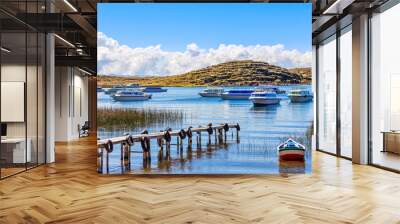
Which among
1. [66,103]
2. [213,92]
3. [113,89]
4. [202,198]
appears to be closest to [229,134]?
[213,92]

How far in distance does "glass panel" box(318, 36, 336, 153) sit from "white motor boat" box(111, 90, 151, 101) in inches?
207

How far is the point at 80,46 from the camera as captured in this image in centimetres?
1239

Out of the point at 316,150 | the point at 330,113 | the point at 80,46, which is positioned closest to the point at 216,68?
the point at 330,113

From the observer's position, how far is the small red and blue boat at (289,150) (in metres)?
6.66

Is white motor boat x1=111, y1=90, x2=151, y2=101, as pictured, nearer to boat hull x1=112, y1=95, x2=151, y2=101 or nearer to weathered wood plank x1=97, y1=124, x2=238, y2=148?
boat hull x1=112, y1=95, x2=151, y2=101

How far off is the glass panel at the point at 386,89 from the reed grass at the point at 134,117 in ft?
11.6

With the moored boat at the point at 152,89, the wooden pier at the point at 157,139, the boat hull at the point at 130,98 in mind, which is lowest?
the wooden pier at the point at 157,139

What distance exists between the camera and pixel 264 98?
674 centimetres

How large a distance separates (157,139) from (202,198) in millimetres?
1892

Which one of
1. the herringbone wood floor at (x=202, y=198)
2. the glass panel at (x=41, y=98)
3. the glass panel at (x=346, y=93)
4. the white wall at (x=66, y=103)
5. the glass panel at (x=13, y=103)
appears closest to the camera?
→ the herringbone wood floor at (x=202, y=198)

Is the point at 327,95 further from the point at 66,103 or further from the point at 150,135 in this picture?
the point at 66,103

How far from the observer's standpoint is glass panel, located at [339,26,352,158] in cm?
898

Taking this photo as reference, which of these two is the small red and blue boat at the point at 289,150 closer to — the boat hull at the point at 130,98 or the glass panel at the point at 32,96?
the boat hull at the point at 130,98

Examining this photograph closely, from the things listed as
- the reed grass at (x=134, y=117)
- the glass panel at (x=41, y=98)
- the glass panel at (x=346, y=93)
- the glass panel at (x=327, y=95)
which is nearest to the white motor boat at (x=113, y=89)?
the reed grass at (x=134, y=117)
